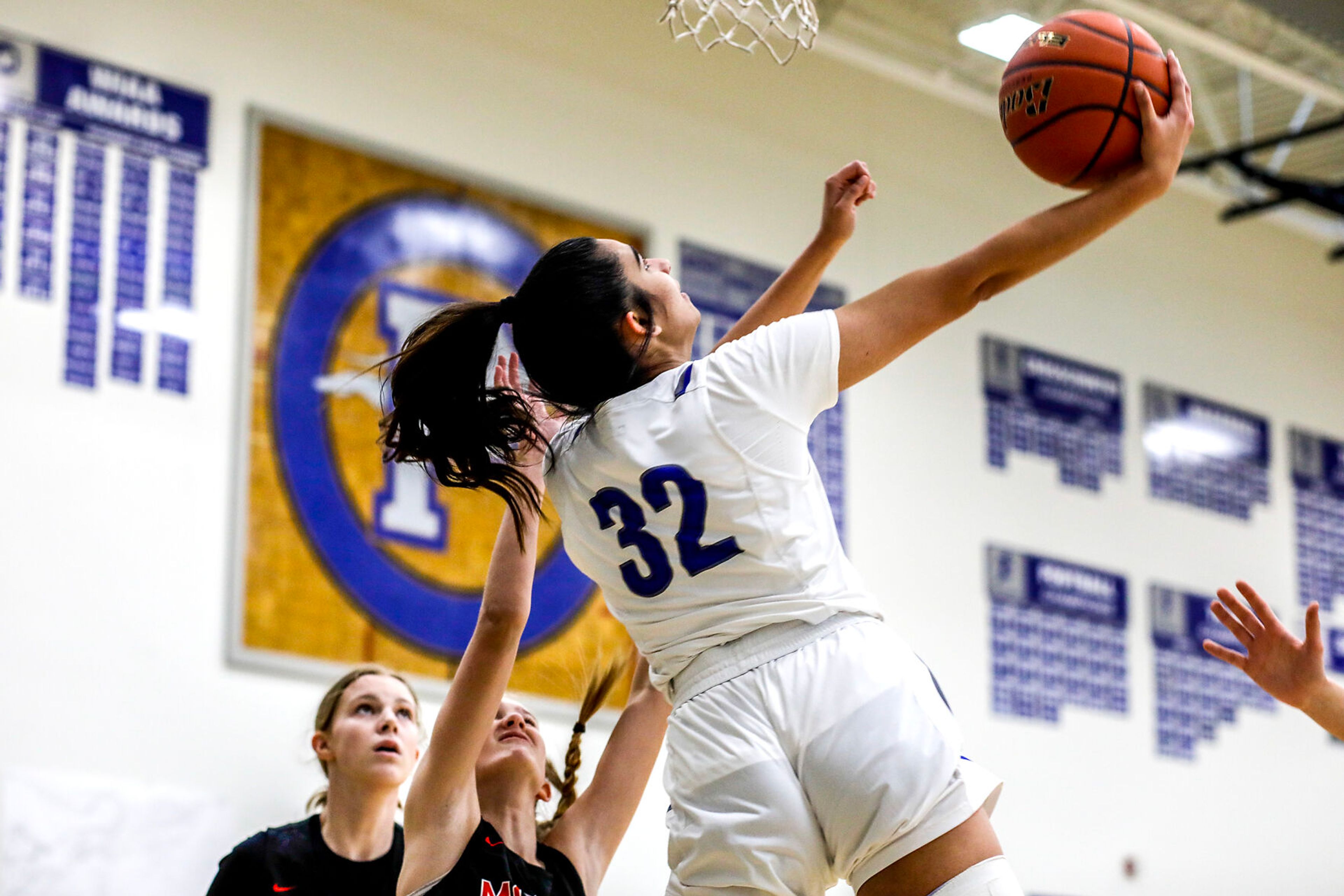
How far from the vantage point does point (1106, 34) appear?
283 cm

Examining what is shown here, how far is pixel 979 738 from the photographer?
8.16m

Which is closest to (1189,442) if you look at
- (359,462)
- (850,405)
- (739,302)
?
(850,405)

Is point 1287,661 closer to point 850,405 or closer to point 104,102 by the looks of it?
point 104,102

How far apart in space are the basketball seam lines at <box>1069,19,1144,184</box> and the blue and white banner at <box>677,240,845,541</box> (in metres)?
4.68

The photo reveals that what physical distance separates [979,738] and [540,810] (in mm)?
4473

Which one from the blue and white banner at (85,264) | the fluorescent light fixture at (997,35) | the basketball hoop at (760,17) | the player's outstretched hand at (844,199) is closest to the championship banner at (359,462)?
the blue and white banner at (85,264)

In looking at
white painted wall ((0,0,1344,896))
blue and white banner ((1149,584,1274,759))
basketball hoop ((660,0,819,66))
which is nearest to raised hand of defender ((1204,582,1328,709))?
basketball hoop ((660,0,819,66))

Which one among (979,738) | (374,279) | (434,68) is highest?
(434,68)

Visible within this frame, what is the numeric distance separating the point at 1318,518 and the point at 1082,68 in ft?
26.8

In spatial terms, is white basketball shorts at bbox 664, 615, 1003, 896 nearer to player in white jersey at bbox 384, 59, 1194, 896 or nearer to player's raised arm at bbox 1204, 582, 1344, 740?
player in white jersey at bbox 384, 59, 1194, 896

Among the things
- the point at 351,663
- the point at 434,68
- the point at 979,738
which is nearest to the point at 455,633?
the point at 351,663

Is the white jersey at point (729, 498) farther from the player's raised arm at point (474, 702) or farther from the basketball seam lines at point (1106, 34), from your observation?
the basketball seam lines at point (1106, 34)

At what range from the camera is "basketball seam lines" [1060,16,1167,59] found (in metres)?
2.76

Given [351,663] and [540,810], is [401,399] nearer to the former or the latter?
[540,810]
